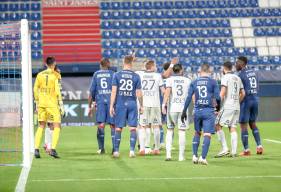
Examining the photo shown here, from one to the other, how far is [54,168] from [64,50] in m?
25.2

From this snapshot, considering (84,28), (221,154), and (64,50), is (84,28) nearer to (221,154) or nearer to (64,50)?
(64,50)

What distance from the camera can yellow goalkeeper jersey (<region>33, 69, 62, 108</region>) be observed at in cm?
1543

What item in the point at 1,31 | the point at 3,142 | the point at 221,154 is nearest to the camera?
the point at 1,31

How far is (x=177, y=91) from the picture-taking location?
14.8m

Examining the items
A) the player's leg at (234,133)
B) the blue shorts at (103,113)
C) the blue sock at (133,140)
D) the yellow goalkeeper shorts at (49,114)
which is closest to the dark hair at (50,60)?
the yellow goalkeeper shorts at (49,114)

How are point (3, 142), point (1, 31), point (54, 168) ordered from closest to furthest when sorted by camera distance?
point (54, 168)
point (1, 31)
point (3, 142)

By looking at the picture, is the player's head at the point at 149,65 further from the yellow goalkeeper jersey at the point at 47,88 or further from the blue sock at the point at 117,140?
the yellow goalkeeper jersey at the point at 47,88

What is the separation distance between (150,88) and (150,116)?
25.1 inches

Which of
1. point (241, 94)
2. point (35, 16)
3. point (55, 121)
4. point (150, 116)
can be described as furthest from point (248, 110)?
point (35, 16)

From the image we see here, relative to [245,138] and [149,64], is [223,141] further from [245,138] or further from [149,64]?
[149,64]

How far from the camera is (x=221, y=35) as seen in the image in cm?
3897

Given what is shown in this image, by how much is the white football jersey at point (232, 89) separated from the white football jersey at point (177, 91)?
3.76 ft

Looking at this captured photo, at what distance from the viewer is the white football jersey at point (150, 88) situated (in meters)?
16.8

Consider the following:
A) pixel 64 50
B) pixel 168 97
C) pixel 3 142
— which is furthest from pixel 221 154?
pixel 64 50
